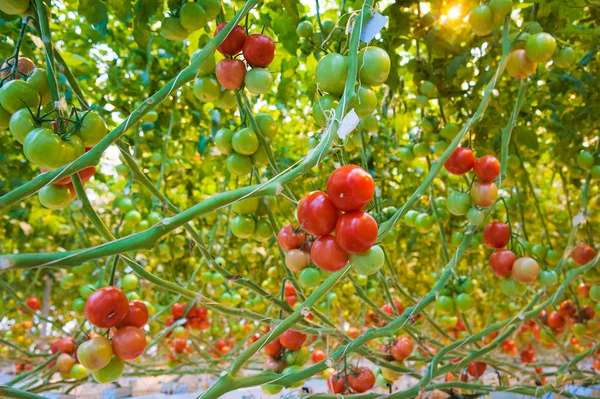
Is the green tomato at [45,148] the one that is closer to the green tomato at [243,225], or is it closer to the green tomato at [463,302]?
the green tomato at [243,225]

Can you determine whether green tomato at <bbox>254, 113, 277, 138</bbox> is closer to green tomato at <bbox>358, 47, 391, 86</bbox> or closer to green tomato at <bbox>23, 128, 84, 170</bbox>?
green tomato at <bbox>358, 47, 391, 86</bbox>

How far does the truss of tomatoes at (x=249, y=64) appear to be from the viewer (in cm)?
86

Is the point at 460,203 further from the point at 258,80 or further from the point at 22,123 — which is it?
the point at 22,123

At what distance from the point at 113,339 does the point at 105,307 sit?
67mm

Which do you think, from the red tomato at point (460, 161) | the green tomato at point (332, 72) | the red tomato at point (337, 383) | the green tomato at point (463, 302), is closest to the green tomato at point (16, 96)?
the green tomato at point (332, 72)

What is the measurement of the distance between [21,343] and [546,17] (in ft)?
17.1

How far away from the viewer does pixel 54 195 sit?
0.79 m

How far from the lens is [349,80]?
2.17 ft

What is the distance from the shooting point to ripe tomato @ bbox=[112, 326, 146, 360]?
0.83 m

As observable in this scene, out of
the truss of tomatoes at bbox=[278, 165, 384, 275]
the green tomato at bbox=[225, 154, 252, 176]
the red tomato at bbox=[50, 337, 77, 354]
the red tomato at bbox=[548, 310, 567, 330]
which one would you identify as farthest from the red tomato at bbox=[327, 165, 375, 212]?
the red tomato at bbox=[548, 310, 567, 330]

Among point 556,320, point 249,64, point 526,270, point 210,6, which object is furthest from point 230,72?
point 556,320

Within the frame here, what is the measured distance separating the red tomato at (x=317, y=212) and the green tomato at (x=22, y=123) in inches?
15.4

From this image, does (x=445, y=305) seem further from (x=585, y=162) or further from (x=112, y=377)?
(x=112, y=377)

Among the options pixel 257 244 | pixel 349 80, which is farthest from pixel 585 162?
pixel 257 244
